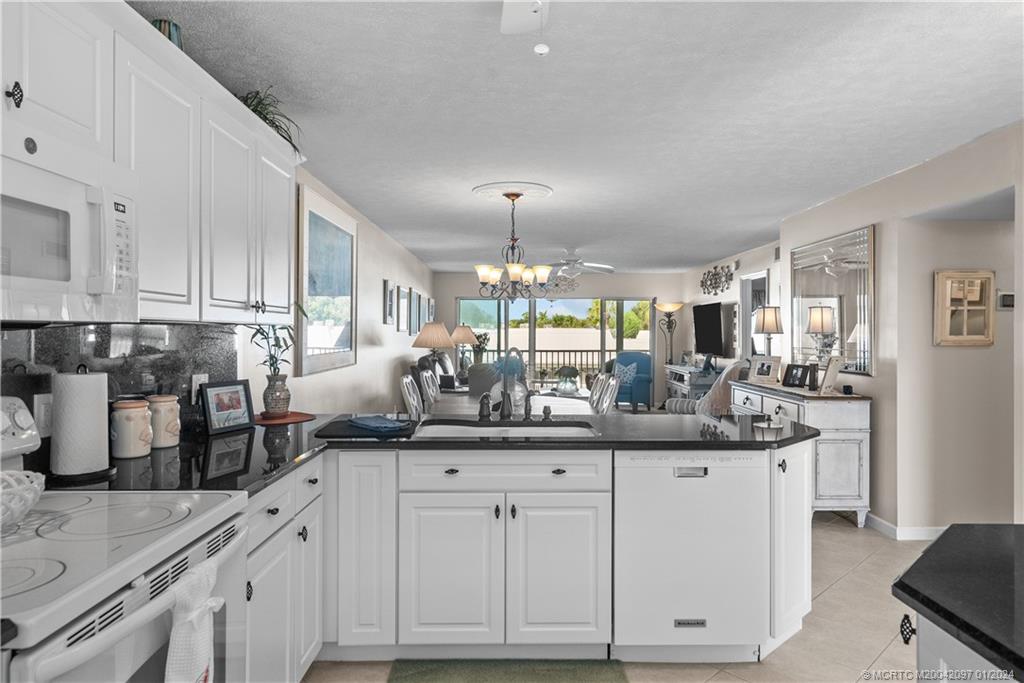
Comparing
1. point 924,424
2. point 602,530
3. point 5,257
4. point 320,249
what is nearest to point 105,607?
point 5,257

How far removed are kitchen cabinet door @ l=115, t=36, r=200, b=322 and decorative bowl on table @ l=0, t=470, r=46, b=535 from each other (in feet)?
1.77

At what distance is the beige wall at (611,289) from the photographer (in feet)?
37.0

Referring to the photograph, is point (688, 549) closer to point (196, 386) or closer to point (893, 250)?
point (196, 386)

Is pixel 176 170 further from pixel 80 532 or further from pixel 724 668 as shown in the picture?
pixel 724 668

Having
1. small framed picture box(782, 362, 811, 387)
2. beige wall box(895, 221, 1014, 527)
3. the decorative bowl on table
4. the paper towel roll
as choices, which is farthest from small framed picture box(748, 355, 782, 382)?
the decorative bowl on table

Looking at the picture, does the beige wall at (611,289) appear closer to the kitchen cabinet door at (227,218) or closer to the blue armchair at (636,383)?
the blue armchair at (636,383)

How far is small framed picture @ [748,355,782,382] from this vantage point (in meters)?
5.80

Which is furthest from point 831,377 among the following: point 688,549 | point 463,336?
point 463,336

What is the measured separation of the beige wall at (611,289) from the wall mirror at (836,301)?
572 cm

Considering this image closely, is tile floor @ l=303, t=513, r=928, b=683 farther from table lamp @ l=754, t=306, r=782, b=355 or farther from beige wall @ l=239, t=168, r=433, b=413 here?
table lamp @ l=754, t=306, r=782, b=355

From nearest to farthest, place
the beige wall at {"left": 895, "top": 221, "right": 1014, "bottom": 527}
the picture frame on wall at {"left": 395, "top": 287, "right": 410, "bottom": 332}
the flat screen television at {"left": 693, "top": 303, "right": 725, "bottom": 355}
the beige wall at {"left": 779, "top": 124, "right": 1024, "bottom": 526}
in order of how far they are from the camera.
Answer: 1. the beige wall at {"left": 779, "top": 124, "right": 1024, "bottom": 526}
2. the beige wall at {"left": 895, "top": 221, "right": 1014, "bottom": 527}
3. the picture frame on wall at {"left": 395, "top": 287, "right": 410, "bottom": 332}
4. the flat screen television at {"left": 693, "top": 303, "right": 725, "bottom": 355}

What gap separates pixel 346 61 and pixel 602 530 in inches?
84.6

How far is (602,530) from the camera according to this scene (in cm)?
249

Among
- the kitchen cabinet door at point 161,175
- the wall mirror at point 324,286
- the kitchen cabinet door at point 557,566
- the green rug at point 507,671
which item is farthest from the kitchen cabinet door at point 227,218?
the green rug at point 507,671
